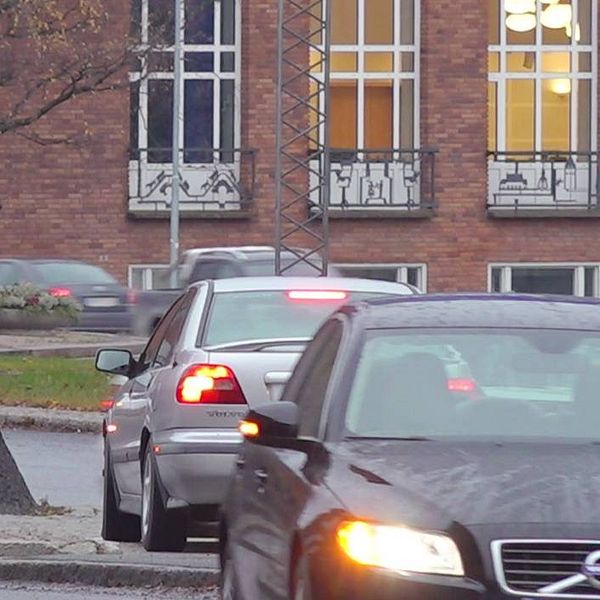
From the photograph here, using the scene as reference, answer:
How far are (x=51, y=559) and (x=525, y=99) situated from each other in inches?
1178

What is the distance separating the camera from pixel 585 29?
37.8 m

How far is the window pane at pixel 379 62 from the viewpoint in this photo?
37.7m

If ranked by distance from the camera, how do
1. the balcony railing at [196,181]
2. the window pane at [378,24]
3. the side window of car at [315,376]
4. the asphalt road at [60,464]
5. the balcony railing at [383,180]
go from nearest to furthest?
the side window of car at [315,376] → the asphalt road at [60,464] → the balcony railing at [196,181] → the balcony railing at [383,180] → the window pane at [378,24]

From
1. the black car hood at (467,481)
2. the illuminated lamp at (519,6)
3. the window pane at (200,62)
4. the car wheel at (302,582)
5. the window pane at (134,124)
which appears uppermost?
the illuminated lamp at (519,6)

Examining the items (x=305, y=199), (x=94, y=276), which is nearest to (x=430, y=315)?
(x=94, y=276)

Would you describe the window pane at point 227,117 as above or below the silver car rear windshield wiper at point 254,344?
above

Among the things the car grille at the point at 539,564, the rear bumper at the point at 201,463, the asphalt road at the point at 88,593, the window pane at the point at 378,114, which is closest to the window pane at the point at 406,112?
the window pane at the point at 378,114

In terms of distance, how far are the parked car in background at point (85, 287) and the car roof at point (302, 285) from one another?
777 inches

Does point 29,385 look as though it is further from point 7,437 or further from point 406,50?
point 406,50

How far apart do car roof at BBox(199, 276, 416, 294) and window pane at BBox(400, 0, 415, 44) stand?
90.6ft

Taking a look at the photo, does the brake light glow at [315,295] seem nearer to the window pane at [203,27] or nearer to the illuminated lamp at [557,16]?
the window pane at [203,27]

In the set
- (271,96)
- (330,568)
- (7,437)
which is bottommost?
(7,437)

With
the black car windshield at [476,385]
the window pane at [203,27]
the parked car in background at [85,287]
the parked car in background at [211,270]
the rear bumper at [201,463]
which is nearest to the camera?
the black car windshield at [476,385]

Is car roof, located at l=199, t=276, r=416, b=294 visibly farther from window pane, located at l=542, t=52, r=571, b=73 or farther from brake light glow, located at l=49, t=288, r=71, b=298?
window pane, located at l=542, t=52, r=571, b=73
